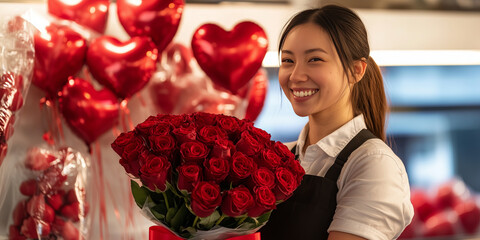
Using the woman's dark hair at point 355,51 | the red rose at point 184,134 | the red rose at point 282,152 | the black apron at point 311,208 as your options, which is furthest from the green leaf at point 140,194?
the woman's dark hair at point 355,51

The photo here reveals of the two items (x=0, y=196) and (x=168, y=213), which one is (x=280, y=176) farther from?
(x=0, y=196)

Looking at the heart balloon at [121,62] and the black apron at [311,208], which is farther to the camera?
the heart balloon at [121,62]

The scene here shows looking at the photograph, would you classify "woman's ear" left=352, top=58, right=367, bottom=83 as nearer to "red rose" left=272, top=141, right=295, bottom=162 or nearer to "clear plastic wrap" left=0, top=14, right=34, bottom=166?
"red rose" left=272, top=141, right=295, bottom=162

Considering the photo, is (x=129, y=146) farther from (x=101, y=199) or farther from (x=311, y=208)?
(x=101, y=199)

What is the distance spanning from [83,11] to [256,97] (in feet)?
2.01

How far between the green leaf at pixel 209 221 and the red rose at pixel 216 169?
0.05 meters

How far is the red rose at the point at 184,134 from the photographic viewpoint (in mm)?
862

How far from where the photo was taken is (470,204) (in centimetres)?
276

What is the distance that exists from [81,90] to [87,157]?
23 centimetres

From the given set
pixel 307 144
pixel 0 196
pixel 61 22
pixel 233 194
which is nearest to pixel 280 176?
pixel 233 194

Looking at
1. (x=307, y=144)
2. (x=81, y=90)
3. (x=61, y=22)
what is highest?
(x=61, y=22)

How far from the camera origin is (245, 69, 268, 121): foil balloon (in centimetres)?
197

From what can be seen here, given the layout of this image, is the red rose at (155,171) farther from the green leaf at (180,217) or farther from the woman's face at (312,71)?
the woman's face at (312,71)

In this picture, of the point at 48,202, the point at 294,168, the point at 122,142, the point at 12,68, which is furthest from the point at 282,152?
the point at 48,202
